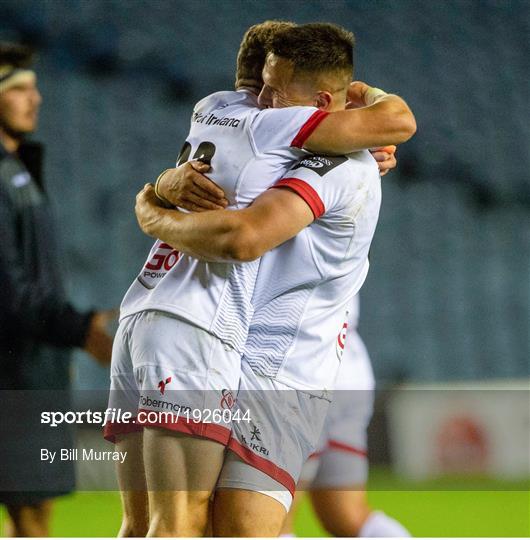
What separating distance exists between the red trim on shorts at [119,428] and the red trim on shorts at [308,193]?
22.4 inches

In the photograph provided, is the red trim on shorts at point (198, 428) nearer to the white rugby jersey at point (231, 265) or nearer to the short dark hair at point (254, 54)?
the white rugby jersey at point (231, 265)

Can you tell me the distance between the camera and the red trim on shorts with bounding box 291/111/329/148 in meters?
1.92

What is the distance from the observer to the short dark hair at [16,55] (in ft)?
10.9

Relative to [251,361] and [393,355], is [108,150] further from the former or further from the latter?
[251,361]

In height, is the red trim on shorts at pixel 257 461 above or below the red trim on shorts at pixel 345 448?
above

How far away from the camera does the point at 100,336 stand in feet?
10.2

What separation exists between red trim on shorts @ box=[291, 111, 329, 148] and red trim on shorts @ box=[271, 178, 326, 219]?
0.29ft

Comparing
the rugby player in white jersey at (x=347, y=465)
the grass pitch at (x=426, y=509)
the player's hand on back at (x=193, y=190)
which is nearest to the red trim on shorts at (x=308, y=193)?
the player's hand on back at (x=193, y=190)

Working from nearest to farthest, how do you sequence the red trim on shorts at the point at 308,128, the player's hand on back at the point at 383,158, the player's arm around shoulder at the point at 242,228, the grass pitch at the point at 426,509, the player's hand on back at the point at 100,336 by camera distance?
the player's arm around shoulder at the point at 242,228, the red trim on shorts at the point at 308,128, the player's hand on back at the point at 383,158, the player's hand on back at the point at 100,336, the grass pitch at the point at 426,509

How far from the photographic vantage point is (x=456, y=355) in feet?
16.1

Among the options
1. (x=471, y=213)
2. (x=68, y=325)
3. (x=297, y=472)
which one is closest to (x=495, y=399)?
(x=471, y=213)

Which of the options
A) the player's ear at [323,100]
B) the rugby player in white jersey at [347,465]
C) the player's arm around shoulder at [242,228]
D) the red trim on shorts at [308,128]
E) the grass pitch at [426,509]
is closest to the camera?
the player's arm around shoulder at [242,228]

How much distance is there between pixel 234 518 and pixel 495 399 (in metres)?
3.01

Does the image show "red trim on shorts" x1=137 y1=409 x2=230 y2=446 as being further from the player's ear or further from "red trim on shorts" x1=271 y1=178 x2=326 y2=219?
the player's ear
